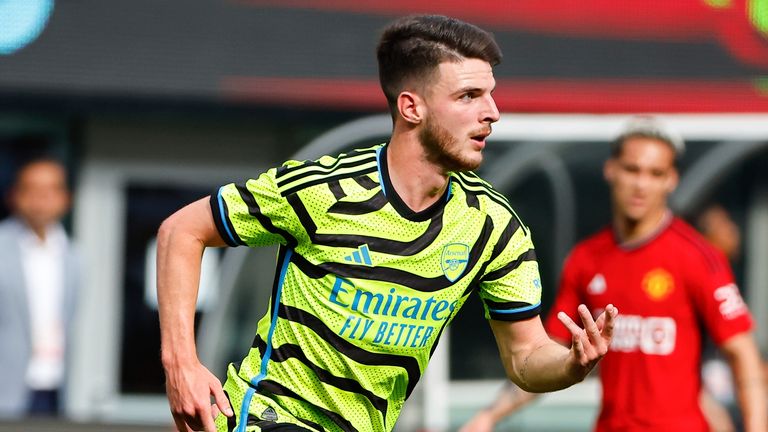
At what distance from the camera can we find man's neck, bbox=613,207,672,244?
6.25m

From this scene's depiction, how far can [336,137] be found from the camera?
1009 centimetres

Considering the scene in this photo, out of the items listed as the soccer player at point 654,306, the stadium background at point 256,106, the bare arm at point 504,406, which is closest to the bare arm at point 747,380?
the soccer player at point 654,306

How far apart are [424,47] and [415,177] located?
405mm

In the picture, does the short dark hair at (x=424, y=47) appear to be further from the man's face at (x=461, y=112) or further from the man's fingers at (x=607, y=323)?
the man's fingers at (x=607, y=323)

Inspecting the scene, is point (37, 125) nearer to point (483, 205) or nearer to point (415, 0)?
point (415, 0)

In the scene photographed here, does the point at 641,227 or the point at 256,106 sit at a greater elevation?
the point at 256,106

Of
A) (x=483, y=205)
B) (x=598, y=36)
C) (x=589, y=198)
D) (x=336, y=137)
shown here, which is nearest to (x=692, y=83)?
(x=598, y=36)

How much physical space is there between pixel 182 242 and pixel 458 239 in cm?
85

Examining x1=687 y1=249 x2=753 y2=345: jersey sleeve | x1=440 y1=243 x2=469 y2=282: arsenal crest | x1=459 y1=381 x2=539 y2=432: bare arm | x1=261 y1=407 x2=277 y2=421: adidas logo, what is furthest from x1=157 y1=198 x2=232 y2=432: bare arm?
x1=687 y1=249 x2=753 y2=345: jersey sleeve

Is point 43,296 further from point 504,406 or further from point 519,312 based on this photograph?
point 519,312

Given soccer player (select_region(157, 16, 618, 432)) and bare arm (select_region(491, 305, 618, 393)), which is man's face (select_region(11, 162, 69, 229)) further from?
bare arm (select_region(491, 305, 618, 393))

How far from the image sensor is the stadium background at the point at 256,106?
10414mm

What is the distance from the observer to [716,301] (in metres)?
5.97

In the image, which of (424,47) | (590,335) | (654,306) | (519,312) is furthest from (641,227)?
(590,335)
